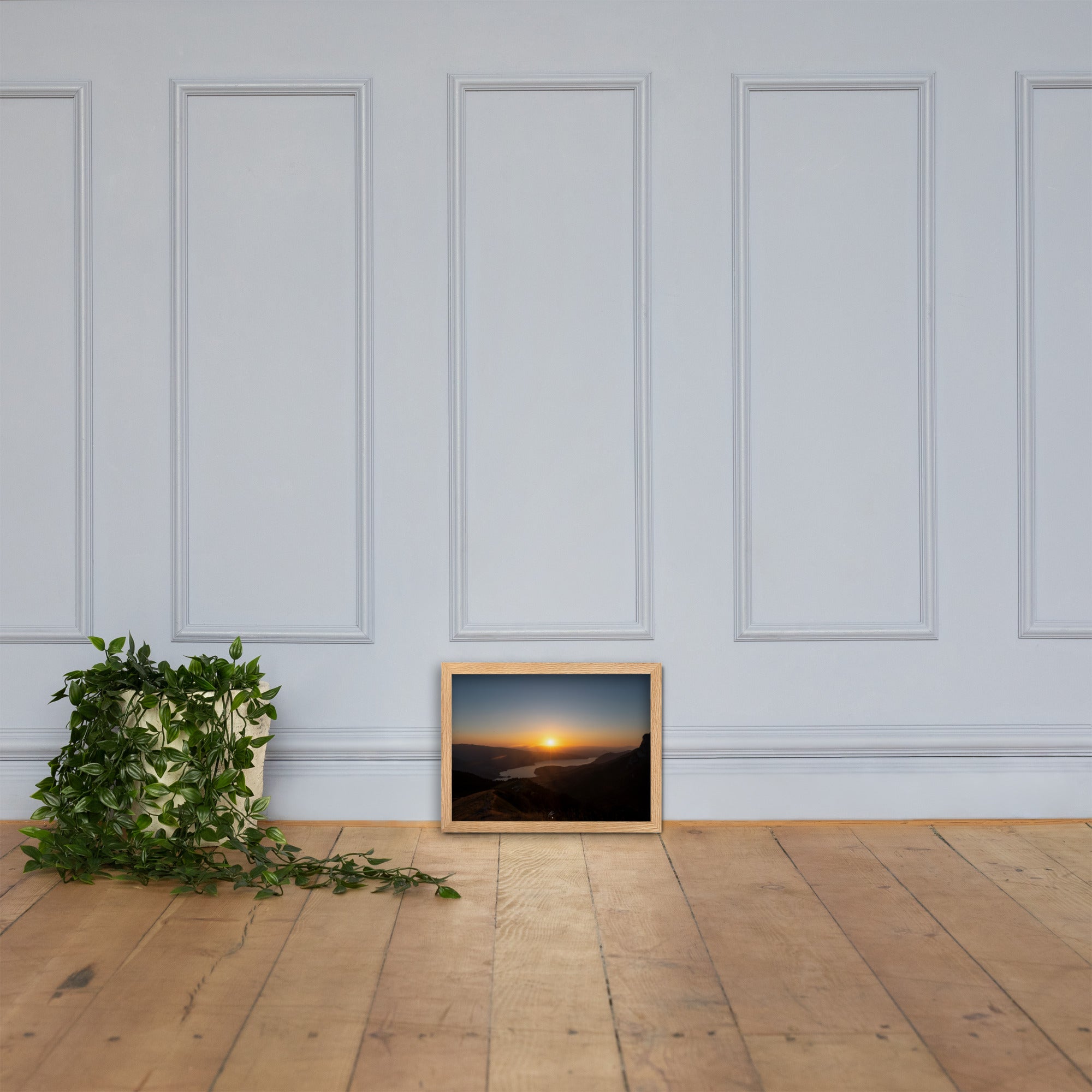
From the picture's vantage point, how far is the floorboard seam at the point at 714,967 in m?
1.07

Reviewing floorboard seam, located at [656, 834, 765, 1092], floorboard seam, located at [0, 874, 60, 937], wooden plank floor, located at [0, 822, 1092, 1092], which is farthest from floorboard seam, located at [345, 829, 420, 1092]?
floorboard seam, located at [0, 874, 60, 937]

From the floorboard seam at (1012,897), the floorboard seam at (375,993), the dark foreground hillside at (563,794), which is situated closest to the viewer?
the floorboard seam at (375,993)

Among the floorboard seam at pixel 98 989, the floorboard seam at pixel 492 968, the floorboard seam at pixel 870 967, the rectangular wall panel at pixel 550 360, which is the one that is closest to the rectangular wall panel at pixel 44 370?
the floorboard seam at pixel 98 989

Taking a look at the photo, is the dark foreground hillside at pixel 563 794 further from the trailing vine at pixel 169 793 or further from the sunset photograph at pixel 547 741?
the trailing vine at pixel 169 793

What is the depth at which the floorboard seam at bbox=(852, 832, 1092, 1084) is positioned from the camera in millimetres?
1102

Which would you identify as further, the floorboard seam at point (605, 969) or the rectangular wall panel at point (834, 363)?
the rectangular wall panel at point (834, 363)

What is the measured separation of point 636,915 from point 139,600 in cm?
131

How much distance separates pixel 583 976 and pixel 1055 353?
5.67 feet

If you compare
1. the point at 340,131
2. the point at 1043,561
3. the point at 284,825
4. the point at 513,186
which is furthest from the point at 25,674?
the point at 1043,561

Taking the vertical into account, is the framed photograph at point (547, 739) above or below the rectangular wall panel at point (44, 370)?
below

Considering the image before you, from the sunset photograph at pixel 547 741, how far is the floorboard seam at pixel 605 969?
6.1 inches

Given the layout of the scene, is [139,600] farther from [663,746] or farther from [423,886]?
[663,746]

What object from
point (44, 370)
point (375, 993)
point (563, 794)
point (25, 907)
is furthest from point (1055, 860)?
point (44, 370)

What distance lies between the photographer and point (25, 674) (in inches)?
80.1
